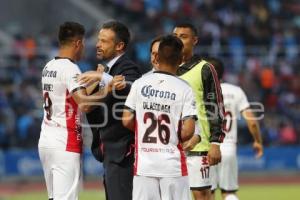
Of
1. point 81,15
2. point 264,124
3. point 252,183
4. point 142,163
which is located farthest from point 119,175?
point 81,15

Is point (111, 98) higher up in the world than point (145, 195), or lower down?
higher up

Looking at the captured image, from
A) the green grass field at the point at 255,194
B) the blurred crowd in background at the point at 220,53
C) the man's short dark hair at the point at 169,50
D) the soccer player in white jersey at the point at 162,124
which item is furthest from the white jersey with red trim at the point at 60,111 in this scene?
the blurred crowd in background at the point at 220,53

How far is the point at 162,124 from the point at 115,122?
3.13 feet

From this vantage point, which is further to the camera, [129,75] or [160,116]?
[129,75]

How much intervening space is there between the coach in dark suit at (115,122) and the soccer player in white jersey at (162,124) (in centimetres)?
66

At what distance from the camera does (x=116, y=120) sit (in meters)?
8.80

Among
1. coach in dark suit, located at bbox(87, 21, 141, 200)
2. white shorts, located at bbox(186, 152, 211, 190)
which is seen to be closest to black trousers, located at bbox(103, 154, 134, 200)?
coach in dark suit, located at bbox(87, 21, 141, 200)

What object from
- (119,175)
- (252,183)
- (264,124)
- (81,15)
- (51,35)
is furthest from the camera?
(81,15)

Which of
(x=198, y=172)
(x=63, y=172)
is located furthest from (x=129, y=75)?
(x=198, y=172)

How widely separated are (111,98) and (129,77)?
0.28 meters

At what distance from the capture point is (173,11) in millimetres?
29016

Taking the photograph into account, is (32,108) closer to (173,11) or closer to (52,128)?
(173,11)

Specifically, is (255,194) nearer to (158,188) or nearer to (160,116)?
(158,188)

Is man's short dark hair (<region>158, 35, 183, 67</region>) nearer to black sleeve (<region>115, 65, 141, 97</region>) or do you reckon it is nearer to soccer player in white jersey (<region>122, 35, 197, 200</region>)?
soccer player in white jersey (<region>122, 35, 197, 200</region>)
